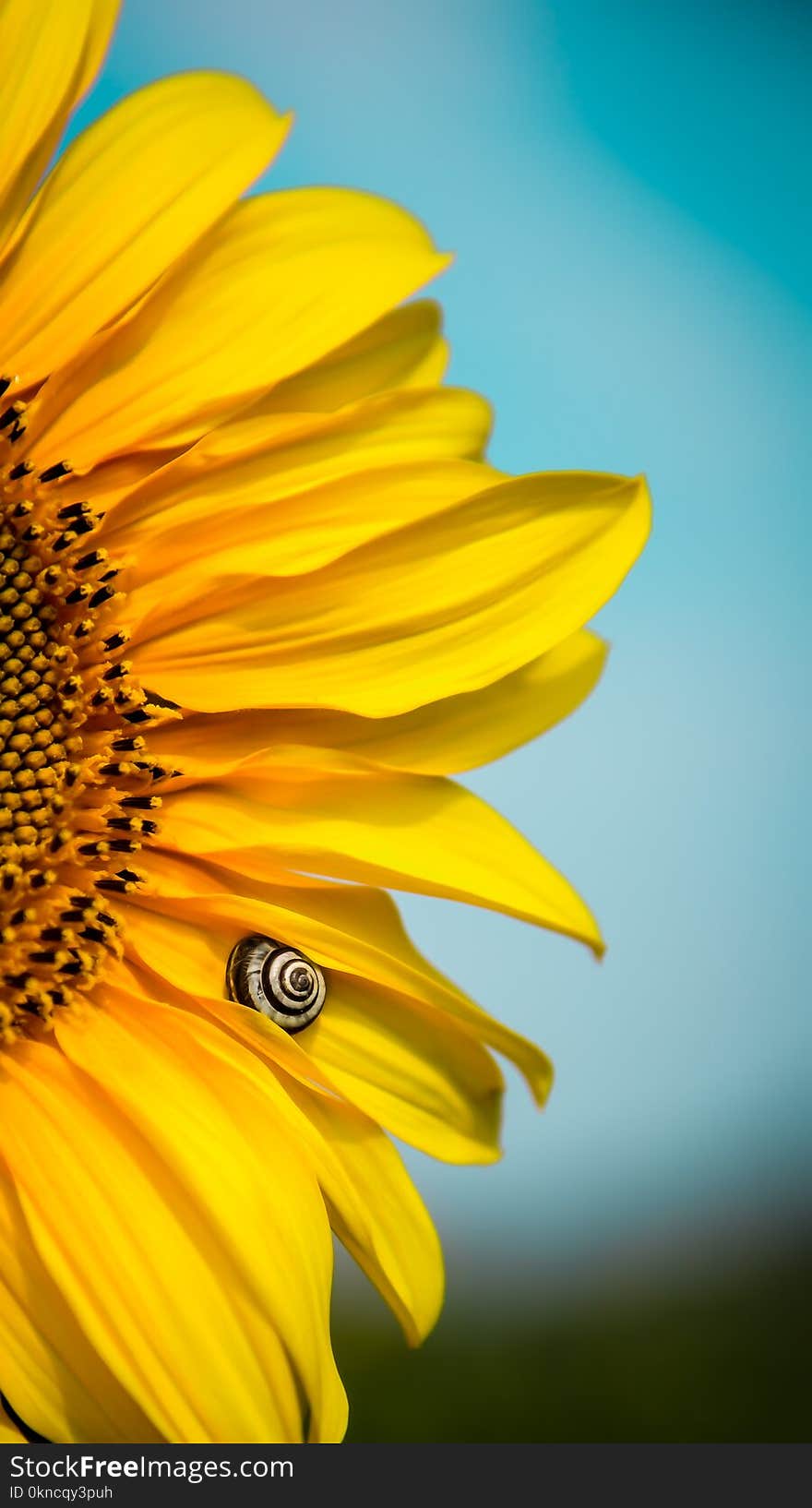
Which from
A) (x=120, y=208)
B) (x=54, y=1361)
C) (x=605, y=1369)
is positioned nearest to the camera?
(x=54, y=1361)

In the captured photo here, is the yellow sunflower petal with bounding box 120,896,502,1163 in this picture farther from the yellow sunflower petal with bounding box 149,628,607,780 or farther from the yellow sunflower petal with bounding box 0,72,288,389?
the yellow sunflower petal with bounding box 0,72,288,389

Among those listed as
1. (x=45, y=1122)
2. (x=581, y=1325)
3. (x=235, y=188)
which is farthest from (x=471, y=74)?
(x=581, y=1325)

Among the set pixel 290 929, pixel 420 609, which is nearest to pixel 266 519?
pixel 420 609

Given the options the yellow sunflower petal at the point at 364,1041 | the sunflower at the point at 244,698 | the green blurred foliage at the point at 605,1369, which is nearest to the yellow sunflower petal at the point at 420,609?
the sunflower at the point at 244,698

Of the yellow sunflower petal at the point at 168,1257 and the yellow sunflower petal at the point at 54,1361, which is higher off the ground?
the yellow sunflower petal at the point at 168,1257

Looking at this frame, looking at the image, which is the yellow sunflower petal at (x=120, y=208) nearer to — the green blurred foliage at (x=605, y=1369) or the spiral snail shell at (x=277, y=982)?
the spiral snail shell at (x=277, y=982)

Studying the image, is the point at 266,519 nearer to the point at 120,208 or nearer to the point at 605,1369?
the point at 120,208

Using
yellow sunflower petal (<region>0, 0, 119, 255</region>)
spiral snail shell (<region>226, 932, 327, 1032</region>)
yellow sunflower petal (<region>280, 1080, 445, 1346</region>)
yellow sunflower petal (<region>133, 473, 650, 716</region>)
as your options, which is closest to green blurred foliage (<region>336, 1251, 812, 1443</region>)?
yellow sunflower petal (<region>280, 1080, 445, 1346</region>)
